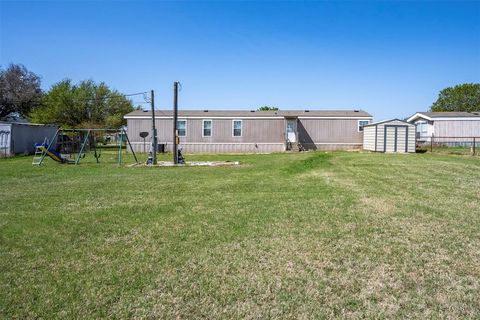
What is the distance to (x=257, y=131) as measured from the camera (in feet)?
88.2

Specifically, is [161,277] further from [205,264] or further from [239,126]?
[239,126]

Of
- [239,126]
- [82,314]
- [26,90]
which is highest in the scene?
[26,90]

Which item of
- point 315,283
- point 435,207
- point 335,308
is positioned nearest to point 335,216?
point 435,207

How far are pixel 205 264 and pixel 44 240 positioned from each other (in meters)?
2.22

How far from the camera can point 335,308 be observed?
293 cm

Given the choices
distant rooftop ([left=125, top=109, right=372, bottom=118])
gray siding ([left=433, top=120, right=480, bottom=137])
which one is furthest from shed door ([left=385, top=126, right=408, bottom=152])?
gray siding ([left=433, top=120, right=480, bottom=137])

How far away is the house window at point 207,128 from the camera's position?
88.6 feet

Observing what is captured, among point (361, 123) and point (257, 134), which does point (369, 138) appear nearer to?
point (361, 123)

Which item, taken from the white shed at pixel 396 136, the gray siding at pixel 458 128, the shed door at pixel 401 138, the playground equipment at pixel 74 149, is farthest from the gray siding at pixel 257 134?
the gray siding at pixel 458 128

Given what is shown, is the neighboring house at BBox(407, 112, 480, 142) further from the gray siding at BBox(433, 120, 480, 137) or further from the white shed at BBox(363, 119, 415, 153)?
the white shed at BBox(363, 119, 415, 153)

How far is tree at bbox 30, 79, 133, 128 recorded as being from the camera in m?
39.4

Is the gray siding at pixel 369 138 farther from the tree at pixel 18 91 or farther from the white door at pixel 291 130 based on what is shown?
the tree at pixel 18 91

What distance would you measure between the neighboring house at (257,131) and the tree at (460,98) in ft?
149

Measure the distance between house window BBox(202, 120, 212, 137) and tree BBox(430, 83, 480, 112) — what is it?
5270 centimetres
